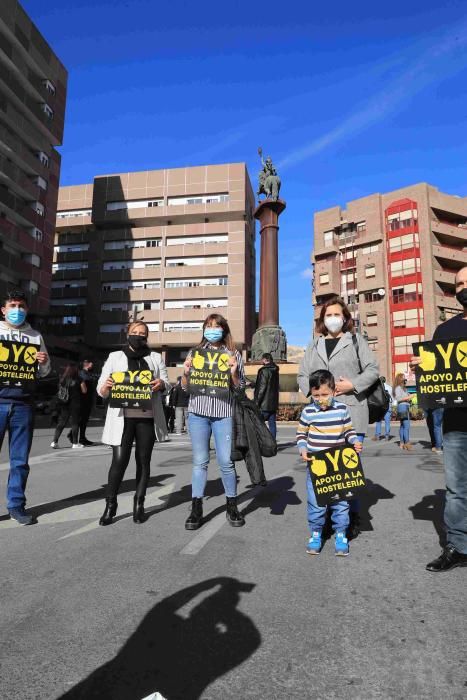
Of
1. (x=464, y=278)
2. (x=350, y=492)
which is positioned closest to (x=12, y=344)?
(x=350, y=492)

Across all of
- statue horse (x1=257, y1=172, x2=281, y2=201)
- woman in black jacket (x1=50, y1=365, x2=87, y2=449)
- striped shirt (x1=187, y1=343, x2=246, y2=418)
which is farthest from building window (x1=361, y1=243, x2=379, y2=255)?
striped shirt (x1=187, y1=343, x2=246, y2=418)

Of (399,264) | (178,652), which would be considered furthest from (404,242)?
(178,652)

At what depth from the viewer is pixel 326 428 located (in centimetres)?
364

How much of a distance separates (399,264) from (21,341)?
5457cm

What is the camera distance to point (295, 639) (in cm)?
214

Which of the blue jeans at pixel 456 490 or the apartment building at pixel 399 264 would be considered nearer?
the blue jeans at pixel 456 490

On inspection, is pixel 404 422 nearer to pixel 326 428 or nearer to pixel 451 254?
pixel 326 428

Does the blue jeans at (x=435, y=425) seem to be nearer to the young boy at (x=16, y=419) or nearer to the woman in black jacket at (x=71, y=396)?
the woman in black jacket at (x=71, y=396)

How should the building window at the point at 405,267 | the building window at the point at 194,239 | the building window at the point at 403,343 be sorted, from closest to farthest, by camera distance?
the building window at the point at 403,343 < the building window at the point at 405,267 < the building window at the point at 194,239

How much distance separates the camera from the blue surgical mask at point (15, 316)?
4441mm

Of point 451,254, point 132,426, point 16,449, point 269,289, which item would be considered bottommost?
point 16,449

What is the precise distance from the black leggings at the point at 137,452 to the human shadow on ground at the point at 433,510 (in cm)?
259

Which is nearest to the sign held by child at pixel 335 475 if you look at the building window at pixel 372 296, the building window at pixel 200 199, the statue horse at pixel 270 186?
the statue horse at pixel 270 186

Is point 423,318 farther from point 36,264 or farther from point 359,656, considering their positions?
point 359,656
